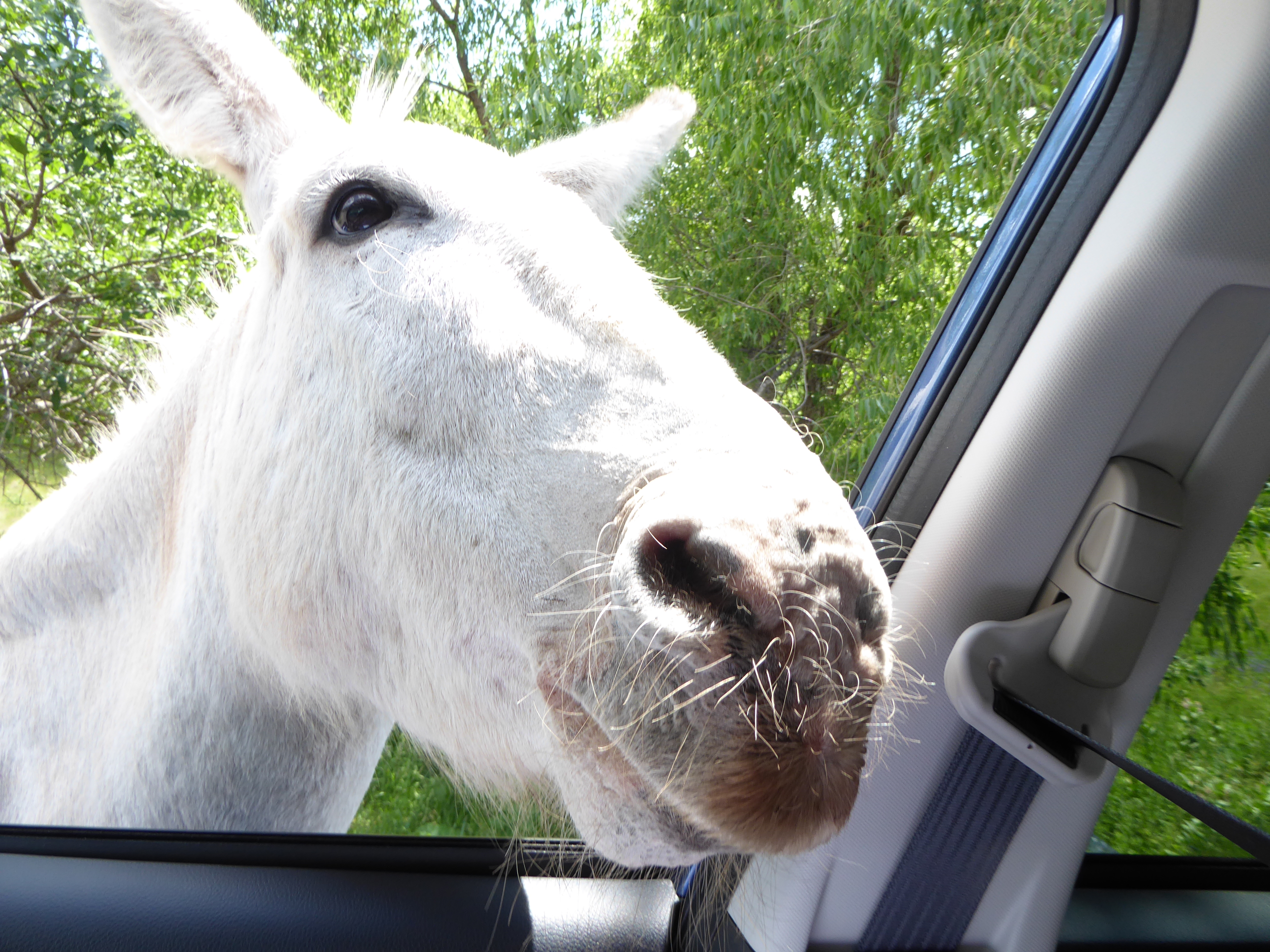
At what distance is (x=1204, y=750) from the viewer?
52.6 inches

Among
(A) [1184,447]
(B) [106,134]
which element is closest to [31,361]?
(B) [106,134]

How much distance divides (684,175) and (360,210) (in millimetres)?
1188

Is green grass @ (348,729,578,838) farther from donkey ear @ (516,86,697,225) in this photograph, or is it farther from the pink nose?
donkey ear @ (516,86,697,225)

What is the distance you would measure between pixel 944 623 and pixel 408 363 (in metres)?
0.88

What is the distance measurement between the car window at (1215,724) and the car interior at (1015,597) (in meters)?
0.10

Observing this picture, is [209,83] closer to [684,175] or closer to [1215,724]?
[684,175]

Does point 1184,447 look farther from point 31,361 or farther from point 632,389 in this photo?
point 31,361

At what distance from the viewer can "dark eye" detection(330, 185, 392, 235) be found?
1.12 m

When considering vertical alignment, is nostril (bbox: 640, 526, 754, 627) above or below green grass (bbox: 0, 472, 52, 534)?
above

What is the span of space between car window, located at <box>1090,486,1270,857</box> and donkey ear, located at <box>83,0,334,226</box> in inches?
68.0

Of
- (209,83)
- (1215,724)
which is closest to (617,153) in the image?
(209,83)

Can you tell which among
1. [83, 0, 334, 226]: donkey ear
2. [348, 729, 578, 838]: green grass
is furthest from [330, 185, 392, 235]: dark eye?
[348, 729, 578, 838]: green grass

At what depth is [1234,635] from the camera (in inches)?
49.8

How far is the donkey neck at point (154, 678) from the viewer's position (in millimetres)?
1213
